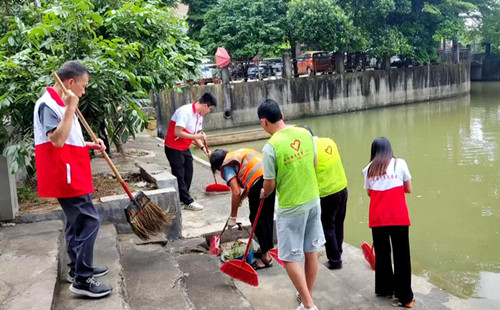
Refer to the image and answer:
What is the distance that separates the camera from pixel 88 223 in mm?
2982

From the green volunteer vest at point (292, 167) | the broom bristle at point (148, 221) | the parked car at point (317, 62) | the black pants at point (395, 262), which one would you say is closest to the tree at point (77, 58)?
the broom bristle at point (148, 221)

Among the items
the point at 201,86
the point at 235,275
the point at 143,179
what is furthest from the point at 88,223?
the point at 201,86

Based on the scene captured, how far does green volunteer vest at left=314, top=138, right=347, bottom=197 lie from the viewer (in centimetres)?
422

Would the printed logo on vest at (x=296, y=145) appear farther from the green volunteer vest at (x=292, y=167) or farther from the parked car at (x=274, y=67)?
the parked car at (x=274, y=67)

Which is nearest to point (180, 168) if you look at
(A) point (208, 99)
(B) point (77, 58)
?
(A) point (208, 99)

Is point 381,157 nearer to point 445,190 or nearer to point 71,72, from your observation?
point 71,72

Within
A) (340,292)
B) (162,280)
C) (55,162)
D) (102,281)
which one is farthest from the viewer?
(340,292)

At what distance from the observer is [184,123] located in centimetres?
569

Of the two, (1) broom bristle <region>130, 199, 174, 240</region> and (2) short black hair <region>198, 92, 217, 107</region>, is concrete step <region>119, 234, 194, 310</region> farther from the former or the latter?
(2) short black hair <region>198, 92, 217, 107</region>

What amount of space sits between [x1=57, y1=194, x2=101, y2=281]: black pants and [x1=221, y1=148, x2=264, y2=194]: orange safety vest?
1.30m

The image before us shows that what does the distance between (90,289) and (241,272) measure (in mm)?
1253

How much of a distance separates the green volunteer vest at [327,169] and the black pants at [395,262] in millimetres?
562

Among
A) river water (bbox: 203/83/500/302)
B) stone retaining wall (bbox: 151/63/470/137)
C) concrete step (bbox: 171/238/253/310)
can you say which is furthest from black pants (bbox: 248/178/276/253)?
stone retaining wall (bbox: 151/63/470/137)

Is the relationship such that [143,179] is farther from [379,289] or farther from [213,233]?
[379,289]
